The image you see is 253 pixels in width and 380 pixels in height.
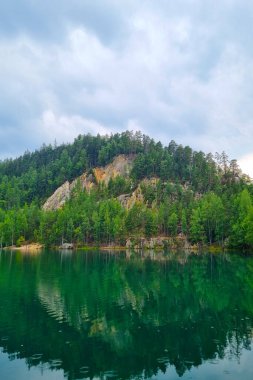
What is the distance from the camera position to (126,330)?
27719 mm

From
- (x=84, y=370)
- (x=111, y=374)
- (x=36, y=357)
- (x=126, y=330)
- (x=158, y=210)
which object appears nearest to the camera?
(x=111, y=374)

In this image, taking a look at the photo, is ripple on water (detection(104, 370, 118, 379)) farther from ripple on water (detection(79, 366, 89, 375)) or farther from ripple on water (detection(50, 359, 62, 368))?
ripple on water (detection(50, 359, 62, 368))

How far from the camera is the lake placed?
20312 mm

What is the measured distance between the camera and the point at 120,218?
154250 millimetres

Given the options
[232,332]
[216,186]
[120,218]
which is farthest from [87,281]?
[216,186]

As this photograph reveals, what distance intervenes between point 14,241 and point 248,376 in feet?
526

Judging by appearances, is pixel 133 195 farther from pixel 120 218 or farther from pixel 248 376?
pixel 248 376

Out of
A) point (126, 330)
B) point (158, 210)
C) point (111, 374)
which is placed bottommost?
point (111, 374)

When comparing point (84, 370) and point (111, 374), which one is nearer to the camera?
point (111, 374)

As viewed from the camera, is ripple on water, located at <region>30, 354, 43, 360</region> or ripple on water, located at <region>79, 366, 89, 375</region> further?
ripple on water, located at <region>30, 354, 43, 360</region>

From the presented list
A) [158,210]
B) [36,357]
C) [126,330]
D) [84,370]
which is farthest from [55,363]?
[158,210]

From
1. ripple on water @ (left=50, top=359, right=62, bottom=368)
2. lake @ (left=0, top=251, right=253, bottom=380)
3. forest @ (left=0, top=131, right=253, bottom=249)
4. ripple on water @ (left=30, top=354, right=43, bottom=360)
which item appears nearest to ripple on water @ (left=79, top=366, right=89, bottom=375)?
lake @ (left=0, top=251, right=253, bottom=380)

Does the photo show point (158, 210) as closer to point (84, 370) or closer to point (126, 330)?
point (126, 330)

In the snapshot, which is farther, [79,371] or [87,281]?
[87,281]
